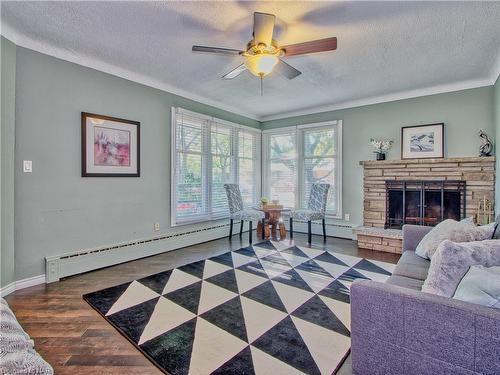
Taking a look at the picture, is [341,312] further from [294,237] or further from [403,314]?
Result: [294,237]

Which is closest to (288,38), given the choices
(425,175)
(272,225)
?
(425,175)

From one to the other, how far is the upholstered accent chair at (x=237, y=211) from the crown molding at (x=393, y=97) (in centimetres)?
196

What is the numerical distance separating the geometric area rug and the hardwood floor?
0.31 feet

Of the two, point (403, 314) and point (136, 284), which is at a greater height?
point (403, 314)

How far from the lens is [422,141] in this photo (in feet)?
13.9

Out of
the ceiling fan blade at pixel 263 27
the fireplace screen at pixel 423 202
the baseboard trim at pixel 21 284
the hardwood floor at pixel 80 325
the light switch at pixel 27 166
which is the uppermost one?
the ceiling fan blade at pixel 263 27

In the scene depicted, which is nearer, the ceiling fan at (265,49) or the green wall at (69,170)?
the ceiling fan at (265,49)

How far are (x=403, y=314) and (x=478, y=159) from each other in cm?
360

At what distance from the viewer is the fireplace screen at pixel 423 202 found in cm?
399

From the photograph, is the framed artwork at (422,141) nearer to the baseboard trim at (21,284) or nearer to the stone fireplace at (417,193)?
the stone fireplace at (417,193)

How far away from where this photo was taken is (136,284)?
112 inches

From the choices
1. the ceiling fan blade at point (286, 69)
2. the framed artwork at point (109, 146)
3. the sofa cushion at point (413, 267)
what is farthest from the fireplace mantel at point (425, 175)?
the framed artwork at point (109, 146)

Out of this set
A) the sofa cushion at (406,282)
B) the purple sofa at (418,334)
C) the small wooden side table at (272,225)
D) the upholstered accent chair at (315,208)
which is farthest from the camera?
the small wooden side table at (272,225)

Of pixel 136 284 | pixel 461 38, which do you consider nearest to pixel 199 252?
pixel 136 284
